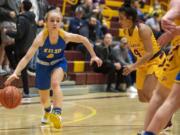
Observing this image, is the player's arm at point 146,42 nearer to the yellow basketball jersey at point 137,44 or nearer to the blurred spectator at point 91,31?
the yellow basketball jersey at point 137,44

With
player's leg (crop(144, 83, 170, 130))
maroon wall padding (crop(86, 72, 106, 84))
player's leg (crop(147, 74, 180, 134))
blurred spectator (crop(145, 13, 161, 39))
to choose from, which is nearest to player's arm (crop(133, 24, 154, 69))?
player's leg (crop(144, 83, 170, 130))

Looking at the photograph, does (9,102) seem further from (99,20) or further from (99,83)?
(99,20)

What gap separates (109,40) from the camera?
13.5 meters

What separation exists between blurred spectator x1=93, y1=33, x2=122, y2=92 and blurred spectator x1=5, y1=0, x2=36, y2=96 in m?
2.77

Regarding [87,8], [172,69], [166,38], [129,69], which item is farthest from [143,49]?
[87,8]

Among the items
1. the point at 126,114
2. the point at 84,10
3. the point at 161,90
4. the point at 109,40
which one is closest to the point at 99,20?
the point at 84,10

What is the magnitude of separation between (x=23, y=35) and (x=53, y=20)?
4023 millimetres

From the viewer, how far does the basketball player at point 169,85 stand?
4.23m

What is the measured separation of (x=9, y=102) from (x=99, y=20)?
891 centimetres

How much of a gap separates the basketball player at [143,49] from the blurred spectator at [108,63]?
6463mm

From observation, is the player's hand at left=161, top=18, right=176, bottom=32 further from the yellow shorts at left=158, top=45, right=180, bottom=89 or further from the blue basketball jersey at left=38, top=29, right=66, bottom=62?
the blue basketball jersey at left=38, top=29, right=66, bottom=62

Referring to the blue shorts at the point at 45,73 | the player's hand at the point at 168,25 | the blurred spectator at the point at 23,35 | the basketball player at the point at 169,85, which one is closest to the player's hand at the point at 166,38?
the basketball player at the point at 169,85

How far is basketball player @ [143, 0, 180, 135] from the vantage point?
423 cm

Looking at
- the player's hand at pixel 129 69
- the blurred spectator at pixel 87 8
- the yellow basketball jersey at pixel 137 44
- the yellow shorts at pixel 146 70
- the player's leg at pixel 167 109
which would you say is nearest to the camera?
the player's leg at pixel 167 109
